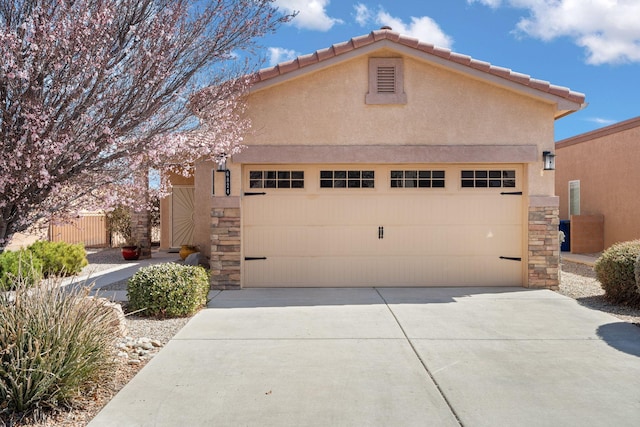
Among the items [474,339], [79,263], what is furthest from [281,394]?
[79,263]

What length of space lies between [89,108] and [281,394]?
3415mm

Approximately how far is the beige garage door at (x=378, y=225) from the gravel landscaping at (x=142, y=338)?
1416mm

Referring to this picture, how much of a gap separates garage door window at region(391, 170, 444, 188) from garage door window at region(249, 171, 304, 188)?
5.98ft

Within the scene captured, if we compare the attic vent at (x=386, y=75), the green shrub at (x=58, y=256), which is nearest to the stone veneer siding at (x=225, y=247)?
the attic vent at (x=386, y=75)

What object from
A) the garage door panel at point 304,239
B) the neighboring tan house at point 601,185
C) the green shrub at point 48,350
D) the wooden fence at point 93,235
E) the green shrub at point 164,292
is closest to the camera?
the green shrub at point 48,350

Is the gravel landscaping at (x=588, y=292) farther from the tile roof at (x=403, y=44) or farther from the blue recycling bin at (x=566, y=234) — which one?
the tile roof at (x=403, y=44)

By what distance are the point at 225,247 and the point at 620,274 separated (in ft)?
22.0

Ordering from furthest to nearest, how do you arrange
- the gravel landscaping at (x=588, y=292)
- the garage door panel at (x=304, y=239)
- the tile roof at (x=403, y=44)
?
the garage door panel at (x=304, y=239), the tile roof at (x=403, y=44), the gravel landscaping at (x=588, y=292)

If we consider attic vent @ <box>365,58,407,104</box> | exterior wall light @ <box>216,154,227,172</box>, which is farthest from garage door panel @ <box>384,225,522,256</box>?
exterior wall light @ <box>216,154,227,172</box>

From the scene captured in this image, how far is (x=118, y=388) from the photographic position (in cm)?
488

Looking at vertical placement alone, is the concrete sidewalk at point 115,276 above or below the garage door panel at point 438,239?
below

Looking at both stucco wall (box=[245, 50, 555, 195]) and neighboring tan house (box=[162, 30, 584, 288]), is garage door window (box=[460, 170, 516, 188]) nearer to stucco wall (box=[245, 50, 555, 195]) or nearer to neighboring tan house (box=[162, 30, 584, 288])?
neighboring tan house (box=[162, 30, 584, 288])

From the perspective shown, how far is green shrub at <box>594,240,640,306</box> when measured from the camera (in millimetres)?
8227

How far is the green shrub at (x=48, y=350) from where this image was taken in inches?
167
